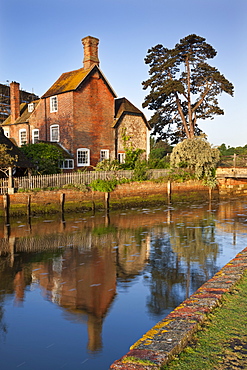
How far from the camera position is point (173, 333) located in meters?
4.64

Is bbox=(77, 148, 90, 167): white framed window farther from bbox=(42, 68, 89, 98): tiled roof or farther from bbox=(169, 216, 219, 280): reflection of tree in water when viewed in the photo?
bbox=(169, 216, 219, 280): reflection of tree in water

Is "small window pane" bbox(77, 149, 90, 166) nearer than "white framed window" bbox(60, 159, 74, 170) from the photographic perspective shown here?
No

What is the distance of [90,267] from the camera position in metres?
12.1

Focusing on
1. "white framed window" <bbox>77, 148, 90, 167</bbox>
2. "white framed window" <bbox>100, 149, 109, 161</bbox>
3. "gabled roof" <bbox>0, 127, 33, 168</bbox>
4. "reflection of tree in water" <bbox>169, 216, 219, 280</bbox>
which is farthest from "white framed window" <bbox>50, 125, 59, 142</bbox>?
"reflection of tree in water" <bbox>169, 216, 219, 280</bbox>

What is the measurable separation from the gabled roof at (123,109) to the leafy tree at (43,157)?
29.4 feet

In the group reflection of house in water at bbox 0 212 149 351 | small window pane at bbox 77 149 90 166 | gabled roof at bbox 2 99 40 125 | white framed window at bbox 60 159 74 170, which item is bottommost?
reflection of house in water at bbox 0 212 149 351

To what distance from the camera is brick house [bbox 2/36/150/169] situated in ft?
108

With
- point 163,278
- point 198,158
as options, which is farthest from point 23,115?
point 163,278

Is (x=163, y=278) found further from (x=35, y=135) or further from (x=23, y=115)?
(x=23, y=115)

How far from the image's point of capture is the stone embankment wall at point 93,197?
23.8 m

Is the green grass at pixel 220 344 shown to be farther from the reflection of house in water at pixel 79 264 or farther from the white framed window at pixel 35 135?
the white framed window at pixel 35 135

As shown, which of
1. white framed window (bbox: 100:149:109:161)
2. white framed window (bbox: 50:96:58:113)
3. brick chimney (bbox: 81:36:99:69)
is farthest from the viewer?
white framed window (bbox: 100:149:109:161)

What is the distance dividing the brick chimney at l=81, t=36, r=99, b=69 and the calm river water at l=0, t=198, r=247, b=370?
1913 cm

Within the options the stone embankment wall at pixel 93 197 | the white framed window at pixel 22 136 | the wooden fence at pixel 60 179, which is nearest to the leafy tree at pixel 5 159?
the wooden fence at pixel 60 179
